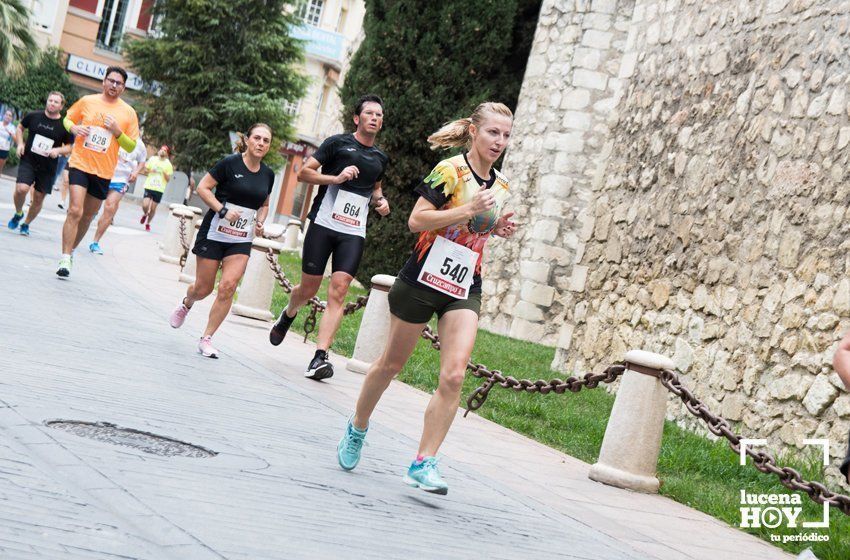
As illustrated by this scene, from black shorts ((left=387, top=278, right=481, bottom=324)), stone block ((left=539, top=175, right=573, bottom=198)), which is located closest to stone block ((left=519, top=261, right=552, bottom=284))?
stone block ((left=539, top=175, right=573, bottom=198))

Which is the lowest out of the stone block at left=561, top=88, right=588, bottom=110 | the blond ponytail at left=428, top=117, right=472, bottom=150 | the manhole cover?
the manhole cover

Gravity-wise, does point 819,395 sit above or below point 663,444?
above

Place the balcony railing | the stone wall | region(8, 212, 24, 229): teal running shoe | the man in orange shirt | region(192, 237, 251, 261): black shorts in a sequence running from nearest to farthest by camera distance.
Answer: the stone wall < region(192, 237, 251, 261): black shorts < the man in orange shirt < region(8, 212, 24, 229): teal running shoe < the balcony railing

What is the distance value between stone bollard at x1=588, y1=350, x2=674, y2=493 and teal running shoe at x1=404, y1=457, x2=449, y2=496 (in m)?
2.23

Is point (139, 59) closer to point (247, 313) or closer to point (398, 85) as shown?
point (398, 85)

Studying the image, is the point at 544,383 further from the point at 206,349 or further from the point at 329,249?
the point at 206,349

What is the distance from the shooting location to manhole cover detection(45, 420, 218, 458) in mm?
→ 5520

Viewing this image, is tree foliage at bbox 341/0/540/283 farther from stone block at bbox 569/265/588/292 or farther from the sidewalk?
the sidewalk

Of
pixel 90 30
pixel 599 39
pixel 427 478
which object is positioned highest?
pixel 90 30

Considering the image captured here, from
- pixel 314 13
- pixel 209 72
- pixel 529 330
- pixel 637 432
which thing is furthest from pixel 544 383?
pixel 314 13

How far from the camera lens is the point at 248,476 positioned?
5.38m

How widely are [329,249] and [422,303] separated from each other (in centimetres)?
400

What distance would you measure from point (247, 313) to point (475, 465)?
22.3ft

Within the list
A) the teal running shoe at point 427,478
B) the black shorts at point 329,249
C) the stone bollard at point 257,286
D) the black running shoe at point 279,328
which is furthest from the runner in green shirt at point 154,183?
the teal running shoe at point 427,478
